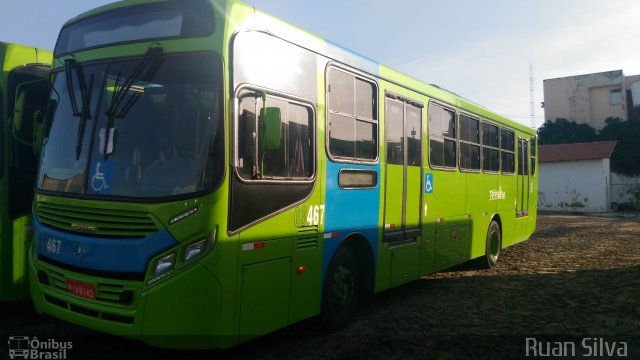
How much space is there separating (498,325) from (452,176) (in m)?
2.91

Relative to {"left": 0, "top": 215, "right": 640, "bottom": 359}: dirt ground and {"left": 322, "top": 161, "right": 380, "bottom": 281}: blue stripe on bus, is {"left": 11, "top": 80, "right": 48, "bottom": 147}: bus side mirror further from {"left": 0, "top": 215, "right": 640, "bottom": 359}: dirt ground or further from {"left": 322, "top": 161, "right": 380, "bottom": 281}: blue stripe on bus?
{"left": 322, "top": 161, "right": 380, "bottom": 281}: blue stripe on bus

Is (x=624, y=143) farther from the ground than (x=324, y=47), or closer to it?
farther from the ground

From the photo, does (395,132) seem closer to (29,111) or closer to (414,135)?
(414,135)

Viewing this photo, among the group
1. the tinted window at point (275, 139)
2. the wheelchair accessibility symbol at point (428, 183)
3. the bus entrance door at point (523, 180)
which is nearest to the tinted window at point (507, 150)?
the bus entrance door at point (523, 180)

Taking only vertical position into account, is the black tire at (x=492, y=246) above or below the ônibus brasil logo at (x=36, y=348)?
above

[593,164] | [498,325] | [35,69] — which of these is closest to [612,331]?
[498,325]

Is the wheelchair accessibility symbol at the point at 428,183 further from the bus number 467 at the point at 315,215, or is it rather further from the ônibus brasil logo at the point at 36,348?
the ônibus brasil logo at the point at 36,348

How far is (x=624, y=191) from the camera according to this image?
33531 millimetres

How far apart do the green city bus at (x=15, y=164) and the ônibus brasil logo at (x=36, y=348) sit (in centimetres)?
69

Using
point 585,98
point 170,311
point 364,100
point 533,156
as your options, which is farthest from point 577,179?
point 170,311

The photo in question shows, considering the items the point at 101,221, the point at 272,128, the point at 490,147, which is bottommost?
the point at 101,221

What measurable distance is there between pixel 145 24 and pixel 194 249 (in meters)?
2.05

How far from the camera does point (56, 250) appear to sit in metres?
4.51

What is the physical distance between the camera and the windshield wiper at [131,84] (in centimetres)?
428
